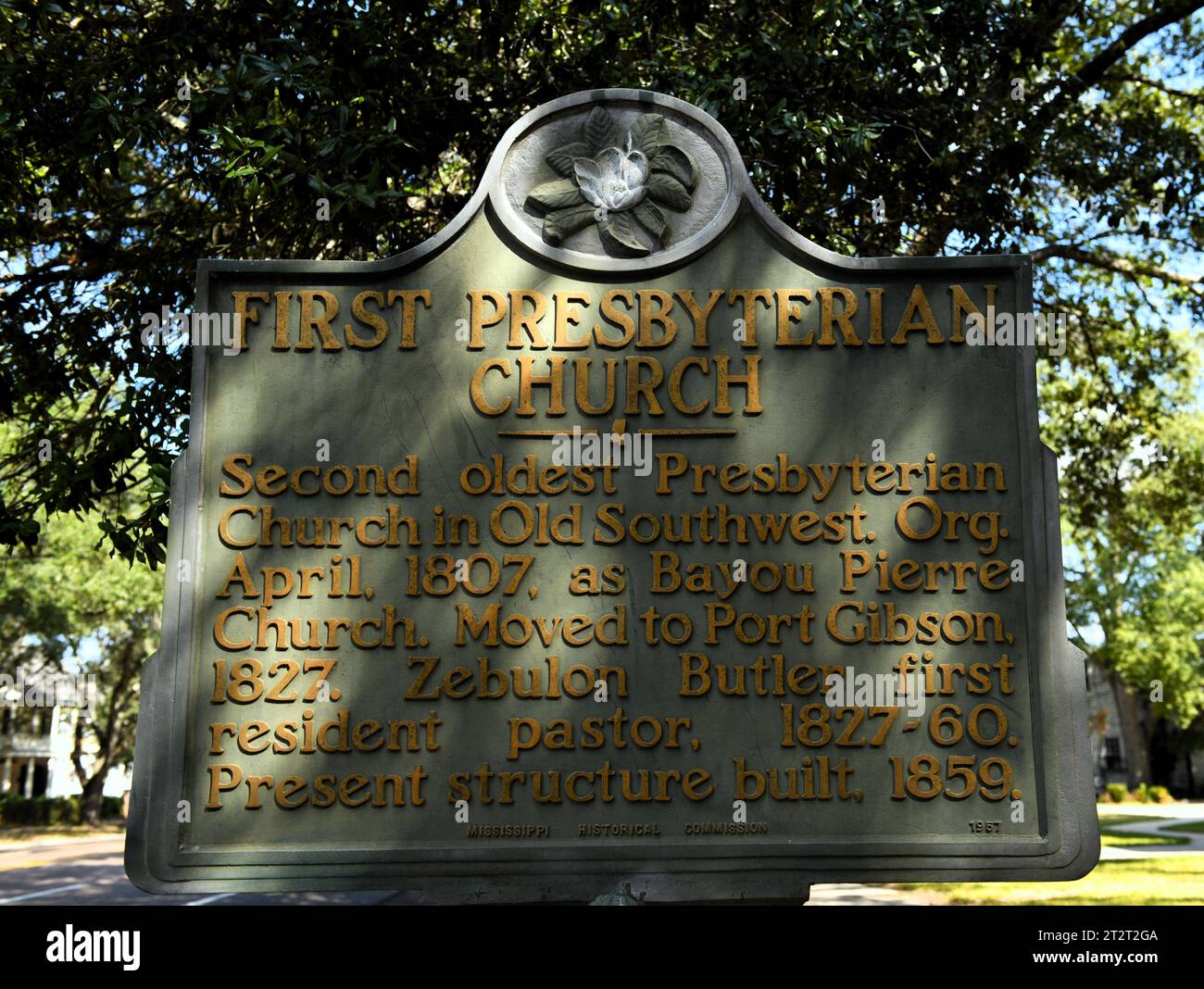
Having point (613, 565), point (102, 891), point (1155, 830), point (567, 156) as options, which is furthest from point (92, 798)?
point (567, 156)

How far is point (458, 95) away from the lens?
789cm

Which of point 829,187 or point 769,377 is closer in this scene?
point 769,377

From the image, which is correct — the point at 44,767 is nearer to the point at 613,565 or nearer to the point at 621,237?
the point at 613,565

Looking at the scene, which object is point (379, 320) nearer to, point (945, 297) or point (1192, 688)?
point (945, 297)

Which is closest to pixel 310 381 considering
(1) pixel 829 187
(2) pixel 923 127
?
(1) pixel 829 187

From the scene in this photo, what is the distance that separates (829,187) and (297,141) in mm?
3691

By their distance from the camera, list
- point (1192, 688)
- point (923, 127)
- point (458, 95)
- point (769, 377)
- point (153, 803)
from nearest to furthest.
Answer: point (153, 803), point (769, 377), point (458, 95), point (923, 127), point (1192, 688)

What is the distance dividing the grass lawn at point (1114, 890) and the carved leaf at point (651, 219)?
10.5 meters

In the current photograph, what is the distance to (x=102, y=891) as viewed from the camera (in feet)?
65.2

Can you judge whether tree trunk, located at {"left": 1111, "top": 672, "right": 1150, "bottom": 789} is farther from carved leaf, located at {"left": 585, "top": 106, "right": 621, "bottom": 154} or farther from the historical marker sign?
carved leaf, located at {"left": 585, "top": 106, "right": 621, "bottom": 154}

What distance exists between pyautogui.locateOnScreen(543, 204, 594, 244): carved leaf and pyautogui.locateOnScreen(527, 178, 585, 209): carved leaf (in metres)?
0.03

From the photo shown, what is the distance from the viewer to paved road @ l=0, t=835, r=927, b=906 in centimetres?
1675

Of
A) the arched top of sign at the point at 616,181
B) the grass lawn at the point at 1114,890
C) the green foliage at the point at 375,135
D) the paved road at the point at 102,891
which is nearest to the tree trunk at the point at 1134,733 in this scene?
the grass lawn at the point at 1114,890

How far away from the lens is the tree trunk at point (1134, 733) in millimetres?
49688
